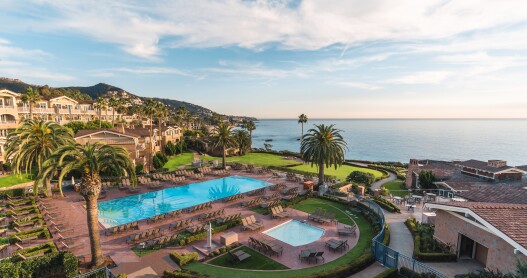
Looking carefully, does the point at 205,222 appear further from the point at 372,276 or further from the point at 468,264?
the point at 468,264

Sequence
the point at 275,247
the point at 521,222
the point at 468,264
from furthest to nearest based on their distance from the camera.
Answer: the point at 275,247 < the point at 468,264 < the point at 521,222

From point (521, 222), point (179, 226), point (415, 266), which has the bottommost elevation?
point (179, 226)

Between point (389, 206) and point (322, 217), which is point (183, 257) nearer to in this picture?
point (322, 217)

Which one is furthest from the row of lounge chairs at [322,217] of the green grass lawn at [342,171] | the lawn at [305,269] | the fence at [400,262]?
the green grass lawn at [342,171]

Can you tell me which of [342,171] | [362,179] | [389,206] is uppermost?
[362,179]

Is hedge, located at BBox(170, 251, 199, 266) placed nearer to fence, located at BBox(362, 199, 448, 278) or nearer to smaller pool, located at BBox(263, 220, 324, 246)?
smaller pool, located at BBox(263, 220, 324, 246)

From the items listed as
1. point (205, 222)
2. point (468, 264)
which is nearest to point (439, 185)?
point (468, 264)

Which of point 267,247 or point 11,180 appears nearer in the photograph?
point 267,247

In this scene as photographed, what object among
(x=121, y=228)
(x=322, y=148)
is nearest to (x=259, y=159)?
(x=322, y=148)
